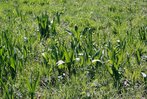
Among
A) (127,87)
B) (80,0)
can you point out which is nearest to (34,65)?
(127,87)

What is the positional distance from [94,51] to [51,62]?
55 centimetres

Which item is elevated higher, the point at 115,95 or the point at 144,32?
the point at 144,32

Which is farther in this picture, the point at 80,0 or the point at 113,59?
the point at 80,0

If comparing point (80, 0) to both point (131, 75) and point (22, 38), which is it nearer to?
point (22, 38)

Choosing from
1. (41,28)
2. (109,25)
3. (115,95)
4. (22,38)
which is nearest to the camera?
(115,95)

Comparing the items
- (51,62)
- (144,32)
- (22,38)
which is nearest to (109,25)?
(144,32)

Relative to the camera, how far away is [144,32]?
4.65m

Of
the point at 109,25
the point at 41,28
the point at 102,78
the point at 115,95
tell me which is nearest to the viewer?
the point at 115,95

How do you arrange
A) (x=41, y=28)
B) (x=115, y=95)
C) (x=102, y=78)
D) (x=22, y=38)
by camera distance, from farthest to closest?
1. (x=41, y=28)
2. (x=22, y=38)
3. (x=102, y=78)
4. (x=115, y=95)

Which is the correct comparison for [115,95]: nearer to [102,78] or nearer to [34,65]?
[102,78]

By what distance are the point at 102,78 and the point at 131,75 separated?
369mm

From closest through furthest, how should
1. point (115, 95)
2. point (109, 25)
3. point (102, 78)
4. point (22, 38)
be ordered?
point (115, 95)
point (102, 78)
point (22, 38)
point (109, 25)

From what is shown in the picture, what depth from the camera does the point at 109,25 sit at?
19.9ft

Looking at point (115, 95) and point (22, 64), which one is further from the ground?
point (22, 64)
